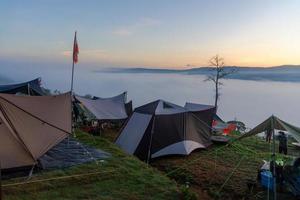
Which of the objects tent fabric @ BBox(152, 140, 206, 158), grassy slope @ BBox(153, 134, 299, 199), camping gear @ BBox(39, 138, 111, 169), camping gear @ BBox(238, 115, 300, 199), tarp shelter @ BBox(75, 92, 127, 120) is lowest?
grassy slope @ BBox(153, 134, 299, 199)

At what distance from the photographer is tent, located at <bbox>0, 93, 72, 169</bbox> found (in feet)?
23.1

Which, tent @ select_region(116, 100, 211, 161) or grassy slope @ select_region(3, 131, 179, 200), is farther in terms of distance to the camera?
tent @ select_region(116, 100, 211, 161)

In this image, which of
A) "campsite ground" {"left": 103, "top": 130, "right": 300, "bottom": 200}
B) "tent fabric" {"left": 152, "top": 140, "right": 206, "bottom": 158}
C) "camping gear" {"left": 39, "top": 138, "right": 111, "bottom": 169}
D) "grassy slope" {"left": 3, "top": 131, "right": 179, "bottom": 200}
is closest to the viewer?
"grassy slope" {"left": 3, "top": 131, "right": 179, "bottom": 200}

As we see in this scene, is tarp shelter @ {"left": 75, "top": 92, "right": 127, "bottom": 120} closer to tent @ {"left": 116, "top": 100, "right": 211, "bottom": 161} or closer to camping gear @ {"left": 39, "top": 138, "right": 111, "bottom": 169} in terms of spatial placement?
tent @ {"left": 116, "top": 100, "right": 211, "bottom": 161}

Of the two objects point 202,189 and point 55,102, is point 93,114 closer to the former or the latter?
point 55,102

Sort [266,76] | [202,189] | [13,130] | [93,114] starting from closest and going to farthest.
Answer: [13,130], [202,189], [93,114], [266,76]

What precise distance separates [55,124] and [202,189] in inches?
158

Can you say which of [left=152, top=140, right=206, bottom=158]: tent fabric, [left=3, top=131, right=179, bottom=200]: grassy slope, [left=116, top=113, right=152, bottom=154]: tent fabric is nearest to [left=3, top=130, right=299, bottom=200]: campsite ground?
[left=3, top=131, right=179, bottom=200]: grassy slope

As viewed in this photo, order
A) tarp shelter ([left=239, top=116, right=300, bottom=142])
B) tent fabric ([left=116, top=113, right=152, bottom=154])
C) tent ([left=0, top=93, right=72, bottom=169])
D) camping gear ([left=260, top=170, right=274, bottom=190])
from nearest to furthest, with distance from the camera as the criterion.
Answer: tent ([left=0, top=93, right=72, bottom=169])
tarp shelter ([left=239, top=116, right=300, bottom=142])
camping gear ([left=260, top=170, right=274, bottom=190])
tent fabric ([left=116, top=113, right=152, bottom=154])

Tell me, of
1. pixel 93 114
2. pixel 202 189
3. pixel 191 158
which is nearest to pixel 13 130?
pixel 202 189

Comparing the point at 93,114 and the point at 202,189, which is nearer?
the point at 202,189

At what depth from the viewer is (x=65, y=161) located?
838 cm

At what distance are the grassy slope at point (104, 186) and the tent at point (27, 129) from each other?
1.77ft

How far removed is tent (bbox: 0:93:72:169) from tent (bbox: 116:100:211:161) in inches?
130
